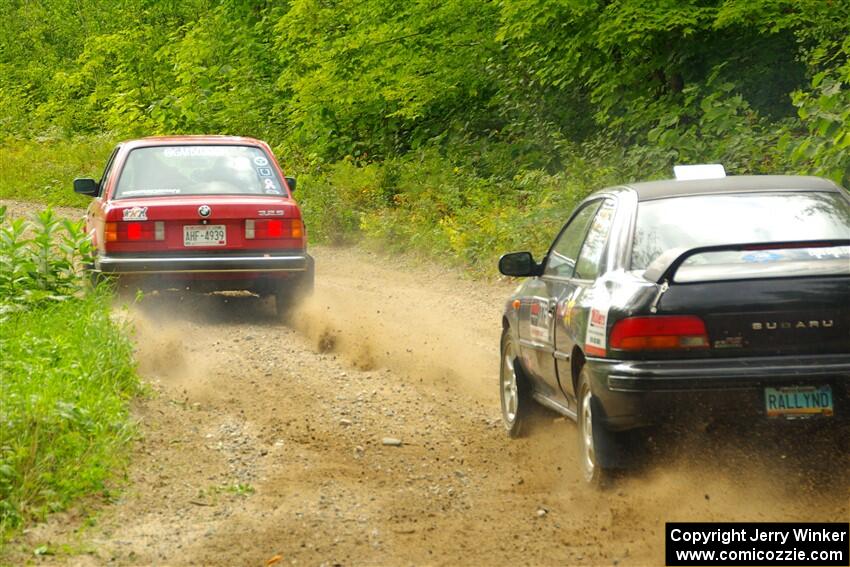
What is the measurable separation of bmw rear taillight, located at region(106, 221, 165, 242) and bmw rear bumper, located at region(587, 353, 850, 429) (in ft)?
22.9

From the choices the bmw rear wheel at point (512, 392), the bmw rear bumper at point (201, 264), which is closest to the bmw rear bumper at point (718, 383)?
the bmw rear wheel at point (512, 392)

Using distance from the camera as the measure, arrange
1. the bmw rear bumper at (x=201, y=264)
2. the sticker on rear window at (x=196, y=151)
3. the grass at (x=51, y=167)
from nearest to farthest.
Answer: the bmw rear bumper at (x=201, y=264) → the sticker on rear window at (x=196, y=151) → the grass at (x=51, y=167)

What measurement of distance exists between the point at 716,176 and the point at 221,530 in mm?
3248

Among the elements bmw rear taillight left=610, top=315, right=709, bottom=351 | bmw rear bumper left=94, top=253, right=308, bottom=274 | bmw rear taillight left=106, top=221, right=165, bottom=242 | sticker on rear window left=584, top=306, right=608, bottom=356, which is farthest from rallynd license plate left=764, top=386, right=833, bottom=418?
bmw rear taillight left=106, top=221, right=165, bottom=242

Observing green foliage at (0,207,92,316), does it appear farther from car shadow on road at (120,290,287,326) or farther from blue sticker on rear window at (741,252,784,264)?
blue sticker on rear window at (741,252,784,264)

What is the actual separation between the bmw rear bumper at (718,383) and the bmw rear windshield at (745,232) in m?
0.39

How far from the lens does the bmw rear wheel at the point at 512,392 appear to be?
25.0ft

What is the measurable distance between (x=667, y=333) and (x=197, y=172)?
7783 mm

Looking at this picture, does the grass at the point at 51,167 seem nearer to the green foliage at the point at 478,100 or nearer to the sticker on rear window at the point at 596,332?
the green foliage at the point at 478,100

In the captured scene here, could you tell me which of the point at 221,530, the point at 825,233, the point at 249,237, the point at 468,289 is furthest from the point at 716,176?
the point at 468,289

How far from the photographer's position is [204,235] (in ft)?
38.7

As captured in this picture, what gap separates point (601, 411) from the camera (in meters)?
5.71

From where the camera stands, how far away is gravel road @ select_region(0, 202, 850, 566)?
5.33m

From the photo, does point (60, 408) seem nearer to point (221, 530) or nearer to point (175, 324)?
point (221, 530)
